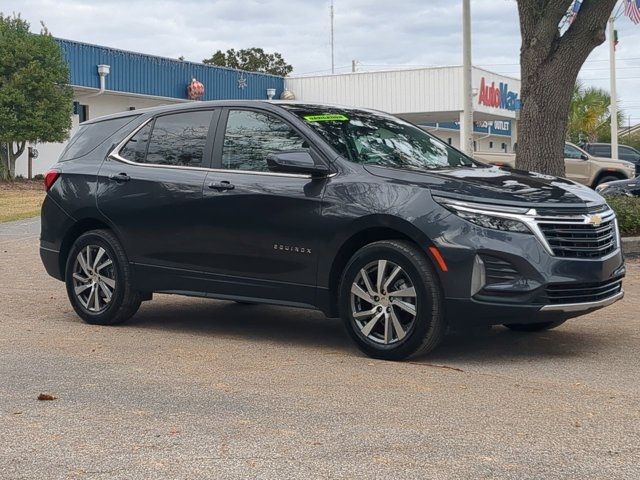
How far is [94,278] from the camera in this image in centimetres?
830

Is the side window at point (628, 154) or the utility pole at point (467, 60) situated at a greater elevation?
the utility pole at point (467, 60)

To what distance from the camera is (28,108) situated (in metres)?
27.8

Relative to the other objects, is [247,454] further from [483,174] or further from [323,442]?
[483,174]

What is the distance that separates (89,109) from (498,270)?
97.6 ft

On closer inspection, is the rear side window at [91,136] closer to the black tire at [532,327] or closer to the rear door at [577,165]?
the black tire at [532,327]

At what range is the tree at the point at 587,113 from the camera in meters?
55.0

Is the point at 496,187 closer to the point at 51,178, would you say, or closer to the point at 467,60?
the point at 51,178

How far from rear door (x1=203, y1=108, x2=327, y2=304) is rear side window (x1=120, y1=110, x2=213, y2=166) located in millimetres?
218

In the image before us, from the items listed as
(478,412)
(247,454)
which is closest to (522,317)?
(478,412)

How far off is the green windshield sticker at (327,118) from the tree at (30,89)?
71.0ft

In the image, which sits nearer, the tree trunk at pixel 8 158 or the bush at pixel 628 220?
the bush at pixel 628 220

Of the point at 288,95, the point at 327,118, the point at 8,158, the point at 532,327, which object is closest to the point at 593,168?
the point at 288,95

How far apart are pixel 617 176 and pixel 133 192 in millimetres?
21475

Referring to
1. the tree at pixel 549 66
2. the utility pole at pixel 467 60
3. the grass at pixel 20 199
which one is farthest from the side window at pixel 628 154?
the tree at pixel 549 66
